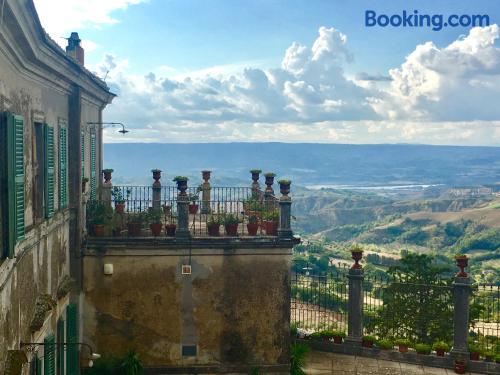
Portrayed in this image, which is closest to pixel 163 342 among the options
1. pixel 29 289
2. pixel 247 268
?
pixel 247 268

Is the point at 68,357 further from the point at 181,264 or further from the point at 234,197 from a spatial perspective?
the point at 234,197

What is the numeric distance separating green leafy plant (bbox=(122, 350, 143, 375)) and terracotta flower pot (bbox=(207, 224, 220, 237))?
343 centimetres

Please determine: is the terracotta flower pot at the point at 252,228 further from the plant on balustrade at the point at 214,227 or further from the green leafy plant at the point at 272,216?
the plant on balustrade at the point at 214,227

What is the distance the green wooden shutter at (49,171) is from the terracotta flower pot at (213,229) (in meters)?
4.54

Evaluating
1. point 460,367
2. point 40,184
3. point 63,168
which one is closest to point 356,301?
point 460,367

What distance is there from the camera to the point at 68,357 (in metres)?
13.5

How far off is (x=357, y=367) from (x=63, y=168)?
32.3 feet

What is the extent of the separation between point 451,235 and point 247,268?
516 feet

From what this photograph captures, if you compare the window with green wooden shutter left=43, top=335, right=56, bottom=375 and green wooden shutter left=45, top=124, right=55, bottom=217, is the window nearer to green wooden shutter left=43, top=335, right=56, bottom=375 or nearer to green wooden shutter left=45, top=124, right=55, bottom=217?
green wooden shutter left=45, top=124, right=55, bottom=217

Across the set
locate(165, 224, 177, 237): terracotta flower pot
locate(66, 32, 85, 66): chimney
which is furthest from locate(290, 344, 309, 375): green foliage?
locate(66, 32, 85, 66): chimney

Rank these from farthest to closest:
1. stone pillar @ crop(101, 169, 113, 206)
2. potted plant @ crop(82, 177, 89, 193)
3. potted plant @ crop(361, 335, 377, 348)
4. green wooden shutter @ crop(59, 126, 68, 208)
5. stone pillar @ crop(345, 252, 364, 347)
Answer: stone pillar @ crop(101, 169, 113, 206) < potted plant @ crop(361, 335, 377, 348) < stone pillar @ crop(345, 252, 364, 347) < potted plant @ crop(82, 177, 89, 193) < green wooden shutter @ crop(59, 126, 68, 208)

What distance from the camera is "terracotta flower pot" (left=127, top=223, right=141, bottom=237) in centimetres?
1512

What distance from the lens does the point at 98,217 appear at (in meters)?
15.2

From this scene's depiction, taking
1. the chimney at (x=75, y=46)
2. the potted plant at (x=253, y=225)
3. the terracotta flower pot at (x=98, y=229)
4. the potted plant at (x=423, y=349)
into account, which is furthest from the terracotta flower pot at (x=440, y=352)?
the chimney at (x=75, y=46)
